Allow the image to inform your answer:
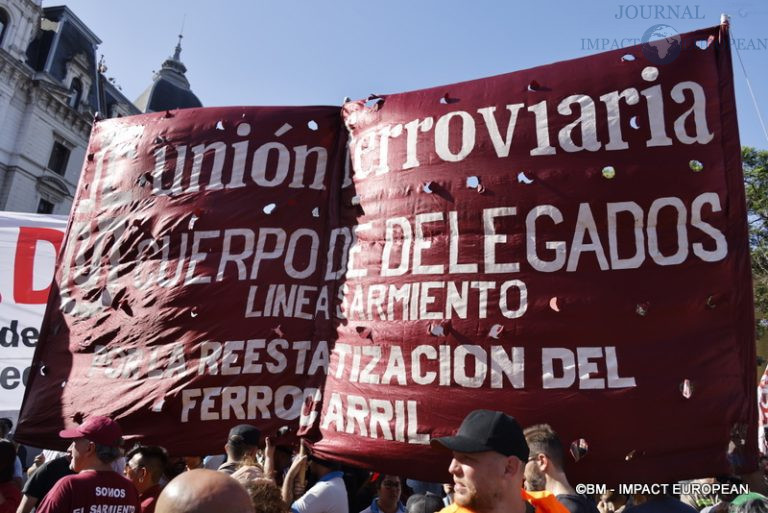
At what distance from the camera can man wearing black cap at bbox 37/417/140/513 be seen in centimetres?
280

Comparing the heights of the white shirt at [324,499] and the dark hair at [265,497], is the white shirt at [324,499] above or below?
below

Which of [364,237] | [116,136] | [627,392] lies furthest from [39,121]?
[627,392]

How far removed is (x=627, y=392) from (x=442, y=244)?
4.50 ft

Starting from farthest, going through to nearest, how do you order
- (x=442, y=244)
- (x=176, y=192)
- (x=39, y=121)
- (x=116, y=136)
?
(x=39, y=121)
(x=116, y=136)
(x=176, y=192)
(x=442, y=244)

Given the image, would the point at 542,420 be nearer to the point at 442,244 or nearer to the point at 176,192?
the point at 442,244

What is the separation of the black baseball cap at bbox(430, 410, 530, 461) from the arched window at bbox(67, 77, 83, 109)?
2997 cm

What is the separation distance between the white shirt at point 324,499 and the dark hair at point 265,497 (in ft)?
4.31

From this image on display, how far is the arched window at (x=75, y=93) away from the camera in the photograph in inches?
1092

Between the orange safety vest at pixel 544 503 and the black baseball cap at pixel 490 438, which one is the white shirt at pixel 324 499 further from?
the black baseball cap at pixel 490 438

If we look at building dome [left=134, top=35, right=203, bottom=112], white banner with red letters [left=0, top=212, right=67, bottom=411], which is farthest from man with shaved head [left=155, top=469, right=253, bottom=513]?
building dome [left=134, top=35, right=203, bottom=112]

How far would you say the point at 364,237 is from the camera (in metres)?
4.26

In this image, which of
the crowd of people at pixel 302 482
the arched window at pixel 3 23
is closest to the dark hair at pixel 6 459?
the crowd of people at pixel 302 482

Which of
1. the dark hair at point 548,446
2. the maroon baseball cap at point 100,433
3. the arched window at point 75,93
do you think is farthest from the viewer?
the arched window at point 75,93

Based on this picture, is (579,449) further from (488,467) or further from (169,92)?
(169,92)
